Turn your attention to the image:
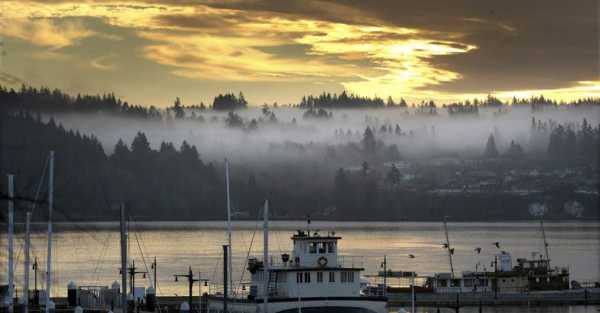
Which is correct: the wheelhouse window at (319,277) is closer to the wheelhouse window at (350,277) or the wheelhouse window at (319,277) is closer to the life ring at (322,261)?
the life ring at (322,261)

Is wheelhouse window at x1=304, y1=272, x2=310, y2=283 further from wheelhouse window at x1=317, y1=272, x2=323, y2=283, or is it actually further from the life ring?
the life ring

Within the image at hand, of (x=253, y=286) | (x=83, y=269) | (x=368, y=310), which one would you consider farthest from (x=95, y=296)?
(x=83, y=269)

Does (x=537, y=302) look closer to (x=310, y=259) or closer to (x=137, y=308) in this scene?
(x=310, y=259)

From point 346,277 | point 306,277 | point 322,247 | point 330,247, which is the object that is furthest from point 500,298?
point 306,277

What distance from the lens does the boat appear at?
7088 cm

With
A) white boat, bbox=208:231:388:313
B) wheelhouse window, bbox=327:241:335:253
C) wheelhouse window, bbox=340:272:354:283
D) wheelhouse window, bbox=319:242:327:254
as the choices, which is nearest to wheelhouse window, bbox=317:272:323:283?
white boat, bbox=208:231:388:313

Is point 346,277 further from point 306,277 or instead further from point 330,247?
point 306,277

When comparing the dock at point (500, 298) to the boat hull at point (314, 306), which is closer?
the boat hull at point (314, 306)

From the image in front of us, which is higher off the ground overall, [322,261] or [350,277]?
[322,261]

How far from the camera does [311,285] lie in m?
71.7

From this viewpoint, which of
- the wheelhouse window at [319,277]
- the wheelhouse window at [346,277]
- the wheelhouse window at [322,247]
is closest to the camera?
the wheelhouse window at [319,277]

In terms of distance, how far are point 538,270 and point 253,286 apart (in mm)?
43717

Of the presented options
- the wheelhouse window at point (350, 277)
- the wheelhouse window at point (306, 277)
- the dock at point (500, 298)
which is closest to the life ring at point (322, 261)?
the wheelhouse window at point (306, 277)

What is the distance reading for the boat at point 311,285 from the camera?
70875 millimetres
